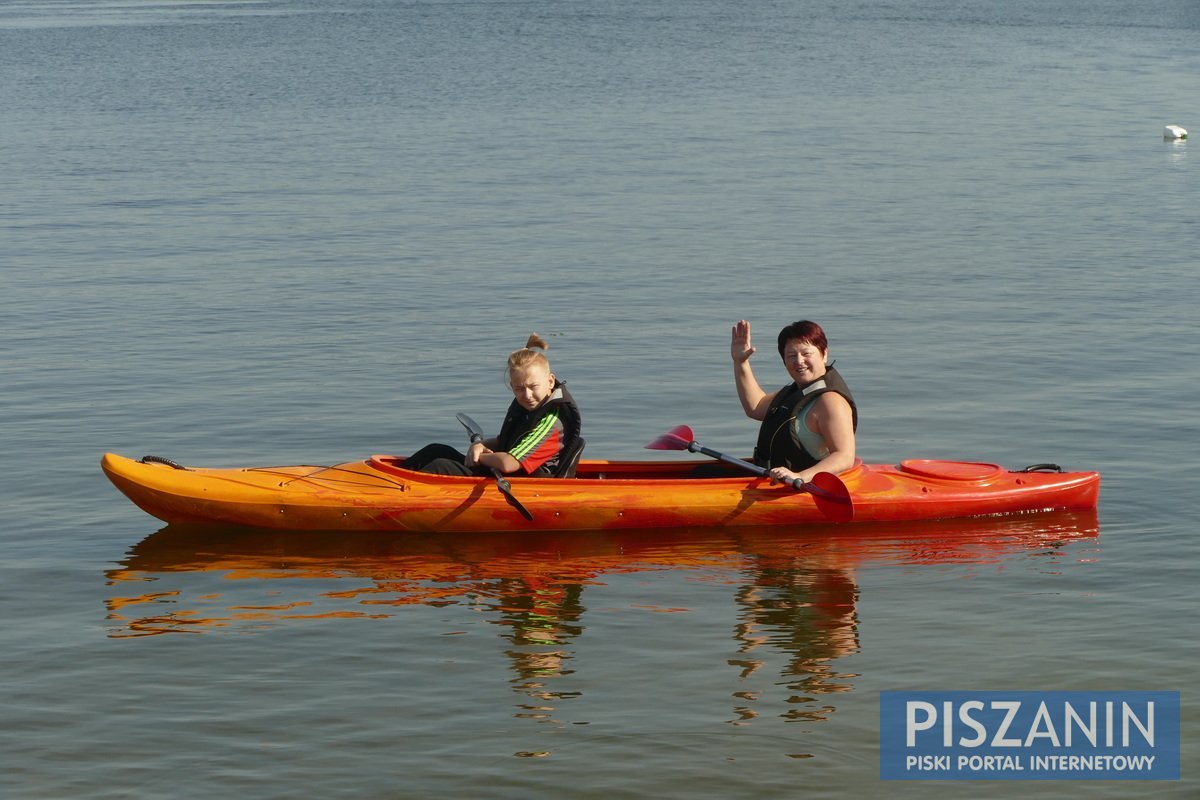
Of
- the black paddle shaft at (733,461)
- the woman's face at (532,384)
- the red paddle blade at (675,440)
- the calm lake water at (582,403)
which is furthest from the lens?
the red paddle blade at (675,440)

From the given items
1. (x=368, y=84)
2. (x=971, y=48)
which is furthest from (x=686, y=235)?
(x=971, y=48)

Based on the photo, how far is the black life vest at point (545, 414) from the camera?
8.22 meters

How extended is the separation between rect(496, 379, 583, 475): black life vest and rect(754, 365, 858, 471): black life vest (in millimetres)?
985

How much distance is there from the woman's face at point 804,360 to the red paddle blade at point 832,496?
1.62 feet

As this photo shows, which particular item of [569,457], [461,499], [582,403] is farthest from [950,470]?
[582,403]

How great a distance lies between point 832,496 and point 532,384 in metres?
1.59

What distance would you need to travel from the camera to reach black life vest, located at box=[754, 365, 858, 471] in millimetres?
8203

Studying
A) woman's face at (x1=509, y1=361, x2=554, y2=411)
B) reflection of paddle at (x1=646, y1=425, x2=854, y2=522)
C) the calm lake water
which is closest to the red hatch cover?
the calm lake water

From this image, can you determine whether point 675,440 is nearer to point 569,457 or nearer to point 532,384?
point 569,457

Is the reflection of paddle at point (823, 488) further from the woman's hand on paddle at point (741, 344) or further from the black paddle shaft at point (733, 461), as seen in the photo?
the woman's hand on paddle at point (741, 344)

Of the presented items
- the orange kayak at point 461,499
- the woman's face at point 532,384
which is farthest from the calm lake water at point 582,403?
the woman's face at point 532,384

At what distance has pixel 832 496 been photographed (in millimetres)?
8297

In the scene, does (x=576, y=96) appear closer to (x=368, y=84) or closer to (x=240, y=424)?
(x=368, y=84)

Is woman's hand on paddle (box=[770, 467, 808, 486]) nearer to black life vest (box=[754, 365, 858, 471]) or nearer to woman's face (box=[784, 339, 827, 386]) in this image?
black life vest (box=[754, 365, 858, 471])
